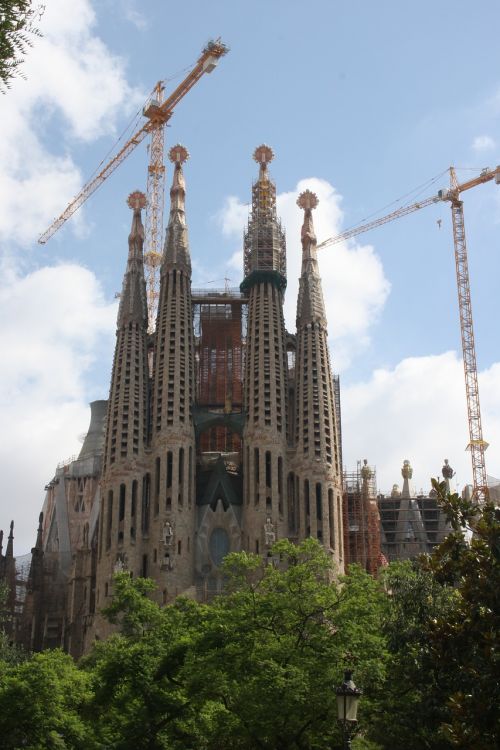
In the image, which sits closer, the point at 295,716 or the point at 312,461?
the point at 295,716

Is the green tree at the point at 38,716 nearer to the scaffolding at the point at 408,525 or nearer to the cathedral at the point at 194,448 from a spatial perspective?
the cathedral at the point at 194,448

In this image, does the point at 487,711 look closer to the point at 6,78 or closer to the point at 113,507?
the point at 6,78

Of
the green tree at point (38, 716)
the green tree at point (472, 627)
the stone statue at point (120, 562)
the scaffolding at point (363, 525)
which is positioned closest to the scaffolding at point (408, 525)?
the scaffolding at point (363, 525)

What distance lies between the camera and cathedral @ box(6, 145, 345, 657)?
77.8 metres

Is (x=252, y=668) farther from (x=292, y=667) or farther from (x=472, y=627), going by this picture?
(x=472, y=627)

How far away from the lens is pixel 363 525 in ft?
287

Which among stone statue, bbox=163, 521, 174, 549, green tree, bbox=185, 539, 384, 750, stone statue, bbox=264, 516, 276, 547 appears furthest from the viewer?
stone statue, bbox=264, 516, 276, 547

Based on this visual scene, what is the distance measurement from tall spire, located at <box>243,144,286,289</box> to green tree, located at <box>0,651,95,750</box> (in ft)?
161

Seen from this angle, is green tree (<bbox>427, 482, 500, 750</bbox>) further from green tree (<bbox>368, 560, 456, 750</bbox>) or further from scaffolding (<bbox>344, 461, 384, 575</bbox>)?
scaffolding (<bbox>344, 461, 384, 575</bbox>)

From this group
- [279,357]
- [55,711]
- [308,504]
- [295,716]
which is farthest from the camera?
[279,357]

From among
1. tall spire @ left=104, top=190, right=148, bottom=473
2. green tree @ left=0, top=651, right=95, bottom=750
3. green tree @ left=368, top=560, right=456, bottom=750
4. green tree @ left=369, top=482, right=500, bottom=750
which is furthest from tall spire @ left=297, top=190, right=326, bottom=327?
green tree @ left=369, top=482, right=500, bottom=750

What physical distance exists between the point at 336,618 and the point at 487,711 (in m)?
15.4

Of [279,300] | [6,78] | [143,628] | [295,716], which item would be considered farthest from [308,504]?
[6,78]

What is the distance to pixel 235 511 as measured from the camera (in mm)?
81062
